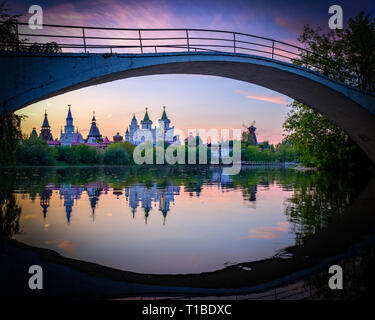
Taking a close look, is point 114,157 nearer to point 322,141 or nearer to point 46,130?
point 322,141

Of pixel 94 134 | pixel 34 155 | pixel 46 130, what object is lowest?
pixel 34 155

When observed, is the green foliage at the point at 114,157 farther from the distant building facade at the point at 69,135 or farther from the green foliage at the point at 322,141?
the distant building facade at the point at 69,135

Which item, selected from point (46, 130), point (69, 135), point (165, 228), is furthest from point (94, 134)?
point (165, 228)

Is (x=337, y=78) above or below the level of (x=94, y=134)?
below

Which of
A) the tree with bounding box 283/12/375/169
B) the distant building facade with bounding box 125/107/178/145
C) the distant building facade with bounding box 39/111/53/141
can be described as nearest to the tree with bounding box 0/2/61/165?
the tree with bounding box 283/12/375/169

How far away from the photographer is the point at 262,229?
6406 mm

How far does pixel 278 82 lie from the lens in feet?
56.7

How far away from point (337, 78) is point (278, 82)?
316 inches

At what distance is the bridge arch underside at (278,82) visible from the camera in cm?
1214

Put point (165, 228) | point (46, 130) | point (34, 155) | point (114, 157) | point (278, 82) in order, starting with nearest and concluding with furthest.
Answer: point (165, 228)
point (278, 82)
point (34, 155)
point (114, 157)
point (46, 130)

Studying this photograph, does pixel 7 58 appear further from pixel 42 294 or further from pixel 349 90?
pixel 349 90

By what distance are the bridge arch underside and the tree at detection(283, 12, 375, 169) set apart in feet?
12.8

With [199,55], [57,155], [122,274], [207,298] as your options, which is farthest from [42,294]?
[57,155]
